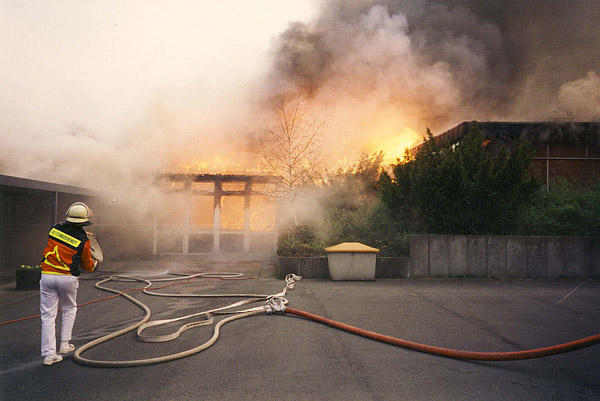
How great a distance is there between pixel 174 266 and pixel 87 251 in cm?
1073

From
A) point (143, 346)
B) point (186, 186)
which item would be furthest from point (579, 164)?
point (143, 346)

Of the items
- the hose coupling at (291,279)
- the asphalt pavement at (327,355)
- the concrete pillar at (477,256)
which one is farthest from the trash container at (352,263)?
the concrete pillar at (477,256)

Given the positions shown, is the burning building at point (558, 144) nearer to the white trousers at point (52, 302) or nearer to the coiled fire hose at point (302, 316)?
the coiled fire hose at point (302, 316)

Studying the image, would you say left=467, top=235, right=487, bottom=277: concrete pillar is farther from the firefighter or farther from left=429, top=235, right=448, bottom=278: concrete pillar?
the firefighter

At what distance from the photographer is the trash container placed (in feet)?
36.4

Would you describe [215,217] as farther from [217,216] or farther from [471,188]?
[471,188]

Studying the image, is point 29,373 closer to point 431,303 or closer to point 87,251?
point 87,251

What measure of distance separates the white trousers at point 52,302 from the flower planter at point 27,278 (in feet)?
19.8

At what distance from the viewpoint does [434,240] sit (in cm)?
1194

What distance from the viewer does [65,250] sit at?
14.7ft

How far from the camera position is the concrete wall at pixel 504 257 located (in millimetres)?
11859

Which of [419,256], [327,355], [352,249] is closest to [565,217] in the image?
[419,256]

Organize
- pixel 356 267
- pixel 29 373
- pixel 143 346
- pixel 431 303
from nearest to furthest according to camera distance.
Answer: pixel 29 373, pixel 143 346, pixel 431 303, pixel 356 267

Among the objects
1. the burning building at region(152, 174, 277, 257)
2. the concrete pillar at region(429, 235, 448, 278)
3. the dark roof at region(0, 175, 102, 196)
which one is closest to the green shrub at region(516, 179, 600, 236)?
the concrete pillar at region(429, 235, 448, 278)
